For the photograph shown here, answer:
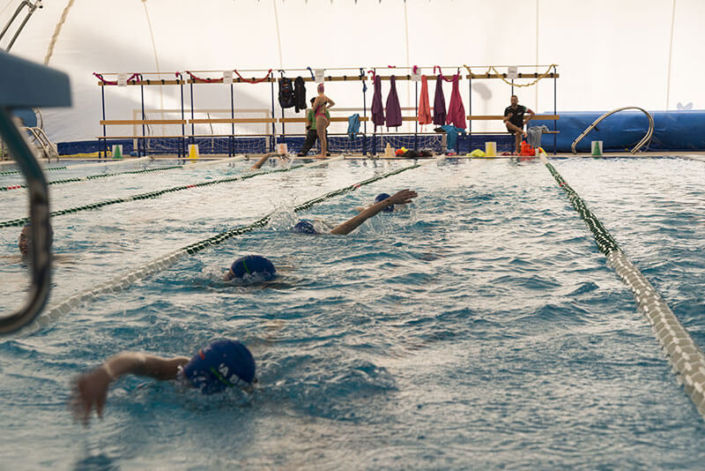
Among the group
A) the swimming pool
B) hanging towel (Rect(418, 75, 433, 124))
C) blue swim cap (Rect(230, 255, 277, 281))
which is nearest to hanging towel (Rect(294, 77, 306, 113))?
hanging towel (Rect(418, 75, 433, 124))

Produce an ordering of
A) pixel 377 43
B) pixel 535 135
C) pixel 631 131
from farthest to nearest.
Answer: pixel 377 43, pixel 631 131, pixel 535 135

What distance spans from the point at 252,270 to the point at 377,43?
19129 millimetres

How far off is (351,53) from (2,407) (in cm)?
2084

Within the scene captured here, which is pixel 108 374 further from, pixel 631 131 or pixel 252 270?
pixel 631 131

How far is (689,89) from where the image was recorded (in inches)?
872

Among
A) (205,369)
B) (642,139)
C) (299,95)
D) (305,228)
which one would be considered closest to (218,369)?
(205,369)

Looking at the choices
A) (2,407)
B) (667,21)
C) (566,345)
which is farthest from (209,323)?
(667,21)

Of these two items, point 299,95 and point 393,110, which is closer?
point 299,95

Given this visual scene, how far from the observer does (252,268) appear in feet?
14.3

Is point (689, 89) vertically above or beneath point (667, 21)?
beneath

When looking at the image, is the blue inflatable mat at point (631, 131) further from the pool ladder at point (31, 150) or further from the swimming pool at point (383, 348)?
the pool ladder at point (31, 150)

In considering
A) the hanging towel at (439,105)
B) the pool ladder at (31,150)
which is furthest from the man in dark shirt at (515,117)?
the pool ladder at (31,150)

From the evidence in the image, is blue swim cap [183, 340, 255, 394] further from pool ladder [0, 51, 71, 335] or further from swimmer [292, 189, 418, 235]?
swimmer [292, 189, 418, 235]

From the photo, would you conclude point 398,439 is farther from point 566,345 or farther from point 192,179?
point 192,179
